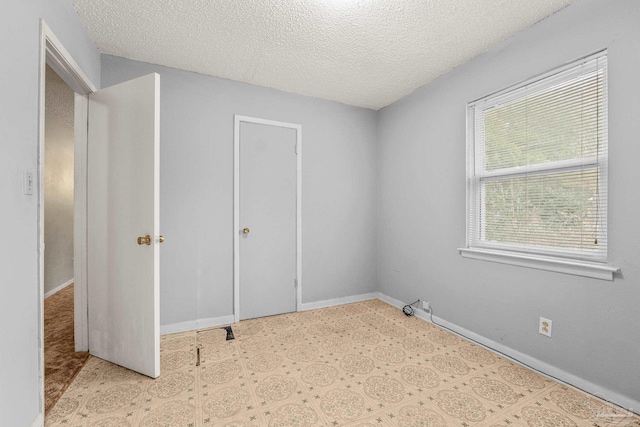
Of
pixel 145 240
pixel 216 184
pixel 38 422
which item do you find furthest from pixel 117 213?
pixel 38 422

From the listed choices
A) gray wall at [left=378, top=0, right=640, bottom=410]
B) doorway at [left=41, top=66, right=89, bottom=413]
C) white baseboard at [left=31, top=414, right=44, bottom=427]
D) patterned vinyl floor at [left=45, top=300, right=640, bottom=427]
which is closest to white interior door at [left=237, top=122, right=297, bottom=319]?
patterned vinyl floor at [left=45, top=300, right=640, bottom=427]

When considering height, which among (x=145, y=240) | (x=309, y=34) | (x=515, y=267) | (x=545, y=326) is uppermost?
(x=309, y=34)

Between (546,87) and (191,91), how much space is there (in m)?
3.01

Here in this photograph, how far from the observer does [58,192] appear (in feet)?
13.9

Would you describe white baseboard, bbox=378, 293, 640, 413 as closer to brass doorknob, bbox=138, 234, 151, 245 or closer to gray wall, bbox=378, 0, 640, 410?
gray wall, bbox=378, 0, 640, 410

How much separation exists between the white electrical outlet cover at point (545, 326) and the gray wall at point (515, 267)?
3cm

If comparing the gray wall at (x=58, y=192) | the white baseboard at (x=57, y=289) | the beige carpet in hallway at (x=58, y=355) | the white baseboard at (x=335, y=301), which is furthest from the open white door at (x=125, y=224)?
the white baseboard at (x=57, y=289)

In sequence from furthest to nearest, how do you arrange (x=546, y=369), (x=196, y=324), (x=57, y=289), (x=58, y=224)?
(x=58, y=224)
(x=57, y=289)
(x=196, y=324)
(x=546, y=369)

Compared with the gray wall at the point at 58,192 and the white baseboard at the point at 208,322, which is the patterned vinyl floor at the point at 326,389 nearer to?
the white baseboard at the point at 208,322

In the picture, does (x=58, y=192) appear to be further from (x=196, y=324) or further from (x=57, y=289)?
(x=196, y=324)

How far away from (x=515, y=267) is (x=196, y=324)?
2.88 metres

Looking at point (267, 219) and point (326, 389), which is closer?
point (326, 389)

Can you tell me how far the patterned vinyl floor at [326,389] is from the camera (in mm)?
1552

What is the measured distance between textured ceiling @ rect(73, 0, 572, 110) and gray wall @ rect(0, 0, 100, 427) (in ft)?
2.30
